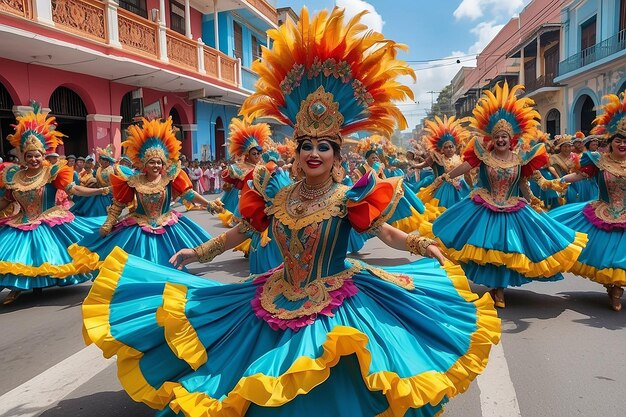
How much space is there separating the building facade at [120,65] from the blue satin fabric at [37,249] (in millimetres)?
7401

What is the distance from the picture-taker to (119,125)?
18.5 m

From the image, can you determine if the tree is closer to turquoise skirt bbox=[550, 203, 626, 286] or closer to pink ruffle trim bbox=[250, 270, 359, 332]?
turquoise skirt bbox=[550, 203, 626, 286]

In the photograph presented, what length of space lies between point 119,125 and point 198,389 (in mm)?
17576

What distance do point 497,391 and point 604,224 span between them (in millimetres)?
3060

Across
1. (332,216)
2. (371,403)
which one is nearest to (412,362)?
(371,403)

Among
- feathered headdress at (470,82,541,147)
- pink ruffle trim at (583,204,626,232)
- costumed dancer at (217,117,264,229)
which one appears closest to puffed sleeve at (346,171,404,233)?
feathered headdress at (470,82,541,147)

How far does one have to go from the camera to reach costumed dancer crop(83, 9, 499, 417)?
2404 millimetres

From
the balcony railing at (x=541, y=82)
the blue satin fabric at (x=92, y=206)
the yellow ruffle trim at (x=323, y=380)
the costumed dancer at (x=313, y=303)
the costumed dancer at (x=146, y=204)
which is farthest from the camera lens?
the balcony railing at (x=541, y=82)

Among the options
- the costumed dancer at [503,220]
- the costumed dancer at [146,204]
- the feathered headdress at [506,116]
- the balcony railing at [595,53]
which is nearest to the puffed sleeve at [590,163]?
the costumed dancer at [503,220]

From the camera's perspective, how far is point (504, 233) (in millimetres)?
5656

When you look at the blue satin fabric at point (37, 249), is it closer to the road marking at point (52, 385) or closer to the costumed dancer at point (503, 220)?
the road marking at point (52, 385)

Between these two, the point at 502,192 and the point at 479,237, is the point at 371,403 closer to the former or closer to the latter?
the point at 479,237

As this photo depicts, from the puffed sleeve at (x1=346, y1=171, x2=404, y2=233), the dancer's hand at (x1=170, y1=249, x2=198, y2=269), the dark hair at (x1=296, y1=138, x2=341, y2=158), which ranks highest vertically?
the dark hair at (x1=296, y1=138, x2=341, y2=158)

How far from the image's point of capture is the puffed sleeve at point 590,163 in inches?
238
